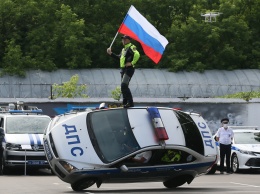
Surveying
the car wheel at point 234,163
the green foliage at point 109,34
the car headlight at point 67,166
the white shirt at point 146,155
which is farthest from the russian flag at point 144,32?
the green foliage at point 109,34

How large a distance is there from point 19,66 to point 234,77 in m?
14.3

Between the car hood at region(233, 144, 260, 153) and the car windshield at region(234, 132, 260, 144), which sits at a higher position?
the car windshield at region(234, 132, 260, 144)

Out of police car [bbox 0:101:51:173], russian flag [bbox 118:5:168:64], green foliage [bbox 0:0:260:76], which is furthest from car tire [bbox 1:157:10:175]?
green foliage [bbox 0:0:260:76]

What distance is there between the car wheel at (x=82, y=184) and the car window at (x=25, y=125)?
30.3 ft

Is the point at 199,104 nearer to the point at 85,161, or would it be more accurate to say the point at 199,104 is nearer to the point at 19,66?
the point at 19,66

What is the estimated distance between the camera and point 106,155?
18.8 meters

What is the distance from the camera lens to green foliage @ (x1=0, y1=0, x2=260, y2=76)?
2405 inches

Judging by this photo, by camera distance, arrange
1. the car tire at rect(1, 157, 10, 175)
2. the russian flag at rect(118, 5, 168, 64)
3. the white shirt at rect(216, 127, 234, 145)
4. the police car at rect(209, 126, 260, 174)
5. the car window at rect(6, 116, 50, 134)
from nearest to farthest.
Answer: the russian flag at rect(118, 5, 168, 64)
the car tire at rect(1, 157, 10, 175)
the car window at rect(6, 116, 50, 134)
the white shirt at rect(216, 127, 234, 145)
the police car at rect(209, 126, 260, 174)

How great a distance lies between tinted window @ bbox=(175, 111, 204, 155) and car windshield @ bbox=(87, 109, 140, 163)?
1.23 m

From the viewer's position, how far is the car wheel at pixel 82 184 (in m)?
19.0

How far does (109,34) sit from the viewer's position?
6500cm

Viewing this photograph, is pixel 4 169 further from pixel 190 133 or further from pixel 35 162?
pixel 190 133

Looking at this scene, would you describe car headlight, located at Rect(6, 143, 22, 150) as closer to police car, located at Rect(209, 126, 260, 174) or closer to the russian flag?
police car, located at Rect(209, 126, 260, 174)

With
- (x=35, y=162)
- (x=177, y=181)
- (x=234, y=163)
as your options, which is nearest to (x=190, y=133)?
(x=177, y=181)
